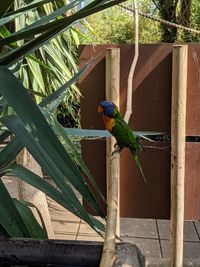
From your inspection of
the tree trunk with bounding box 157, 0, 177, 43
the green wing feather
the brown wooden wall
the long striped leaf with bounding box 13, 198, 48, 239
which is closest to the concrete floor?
the brown wooden wall

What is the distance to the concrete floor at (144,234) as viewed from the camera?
3123 mm

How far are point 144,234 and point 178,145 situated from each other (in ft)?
5.15

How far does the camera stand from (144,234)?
3469mm

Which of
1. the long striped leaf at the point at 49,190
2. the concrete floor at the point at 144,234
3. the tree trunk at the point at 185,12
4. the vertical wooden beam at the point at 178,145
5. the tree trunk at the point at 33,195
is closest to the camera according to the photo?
the long striped leaf at the point at 49,190

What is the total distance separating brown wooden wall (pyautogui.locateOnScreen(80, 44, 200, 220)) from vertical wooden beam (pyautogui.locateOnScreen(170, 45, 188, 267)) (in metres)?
0.08

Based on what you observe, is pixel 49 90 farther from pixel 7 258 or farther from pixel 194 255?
pixel 7 258

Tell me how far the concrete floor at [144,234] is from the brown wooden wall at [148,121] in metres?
0.76

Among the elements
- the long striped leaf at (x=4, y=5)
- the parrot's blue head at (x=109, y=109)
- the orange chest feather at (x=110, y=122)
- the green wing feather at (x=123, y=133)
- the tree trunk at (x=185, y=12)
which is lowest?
the green wing feather at (x=123, y=133)

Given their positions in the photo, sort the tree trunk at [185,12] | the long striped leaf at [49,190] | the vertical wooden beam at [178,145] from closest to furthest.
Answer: the long striped leaf at [49,190], the vertical wooden beam at [178,145], the tree trunk at [185,12]

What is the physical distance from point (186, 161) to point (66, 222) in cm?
179

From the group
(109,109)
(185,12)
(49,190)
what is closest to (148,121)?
(109,109)

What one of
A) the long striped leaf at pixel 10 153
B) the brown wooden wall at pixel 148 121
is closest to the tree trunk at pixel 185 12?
the brown wooden wall at pixel 148 121

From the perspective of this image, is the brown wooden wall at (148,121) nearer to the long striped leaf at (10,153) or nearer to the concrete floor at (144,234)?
the concrete floor at (144,234)

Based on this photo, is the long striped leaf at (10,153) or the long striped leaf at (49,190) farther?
the long striped leaf at (10,153)
